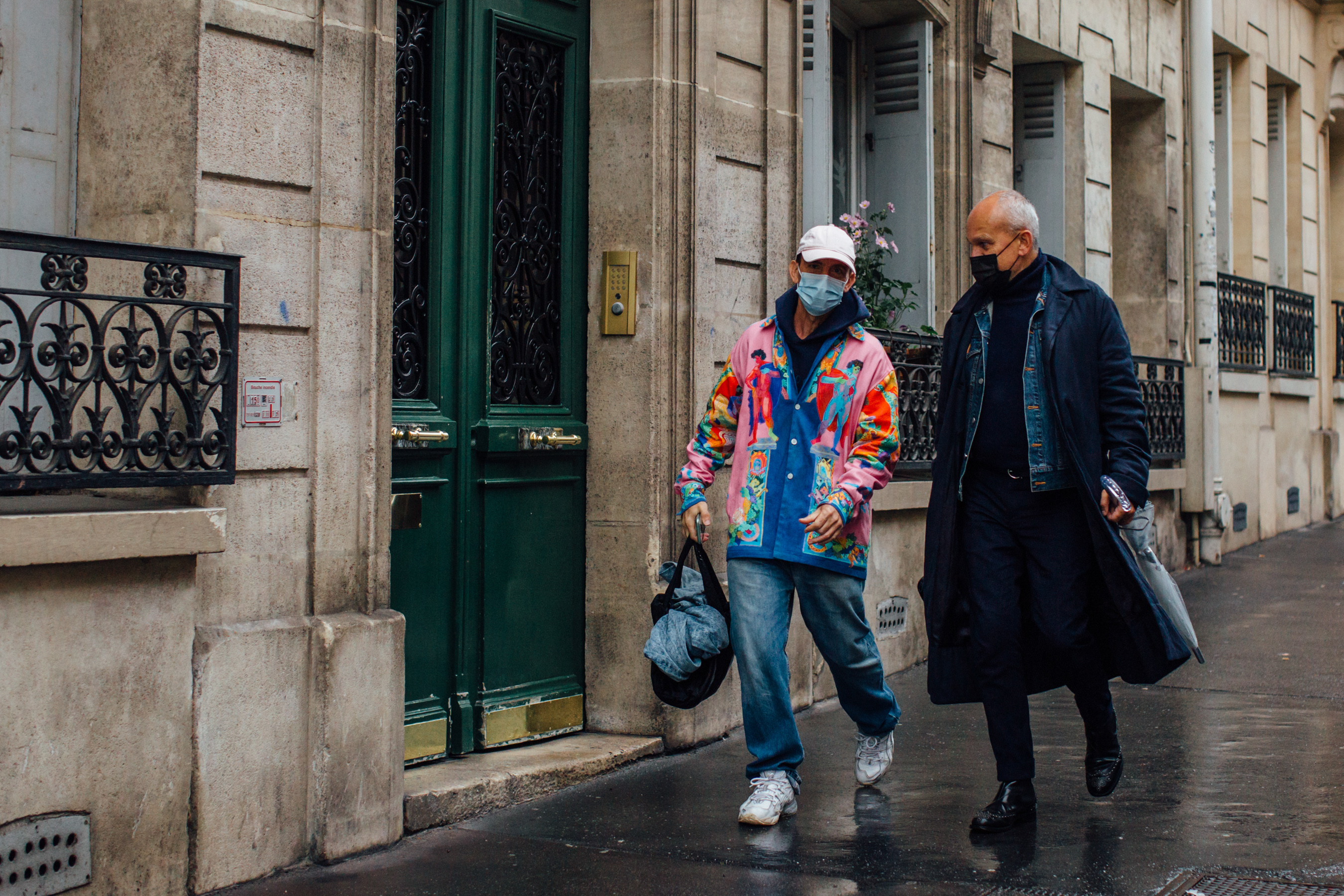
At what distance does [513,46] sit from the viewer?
5.94 meters

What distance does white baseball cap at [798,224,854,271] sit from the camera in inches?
194

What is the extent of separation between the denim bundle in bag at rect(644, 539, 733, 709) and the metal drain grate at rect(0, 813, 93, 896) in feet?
6.16

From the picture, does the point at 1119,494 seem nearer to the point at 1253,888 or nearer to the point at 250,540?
the point at 1253,888

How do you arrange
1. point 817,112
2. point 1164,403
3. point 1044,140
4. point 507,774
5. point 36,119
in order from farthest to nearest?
point 1164,403 < point 1044,140 < point 817,112 < point 507,774 < point 36,119

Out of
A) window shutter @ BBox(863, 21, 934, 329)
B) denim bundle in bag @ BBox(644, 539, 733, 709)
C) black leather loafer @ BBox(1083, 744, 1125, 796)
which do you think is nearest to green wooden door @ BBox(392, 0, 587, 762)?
denim bundle in bag @ BBox(644, 539, 733, 709)

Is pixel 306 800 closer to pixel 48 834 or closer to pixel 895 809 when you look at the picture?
pixel 48 834

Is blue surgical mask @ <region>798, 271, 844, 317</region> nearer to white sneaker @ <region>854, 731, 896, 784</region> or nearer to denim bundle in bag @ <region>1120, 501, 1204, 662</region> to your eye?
denim bundle in bag @ <region>1120, 501, 1204, 662</region>

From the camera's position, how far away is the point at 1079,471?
15.4ft

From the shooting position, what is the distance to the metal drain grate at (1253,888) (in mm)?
4027

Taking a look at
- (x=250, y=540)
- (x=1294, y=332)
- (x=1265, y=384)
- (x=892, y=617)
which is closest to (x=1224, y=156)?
(x=1294, y=332)

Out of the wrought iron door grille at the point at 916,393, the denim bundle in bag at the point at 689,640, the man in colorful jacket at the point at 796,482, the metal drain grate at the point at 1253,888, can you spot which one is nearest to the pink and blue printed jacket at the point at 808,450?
the man in colorful jacket at the point at 796,482

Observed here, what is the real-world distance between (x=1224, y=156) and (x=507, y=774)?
11.2 metres

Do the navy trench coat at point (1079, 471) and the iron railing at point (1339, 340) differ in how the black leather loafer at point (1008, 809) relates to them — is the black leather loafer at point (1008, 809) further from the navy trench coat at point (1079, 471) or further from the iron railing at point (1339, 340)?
the iron railing at point (1339, 340)

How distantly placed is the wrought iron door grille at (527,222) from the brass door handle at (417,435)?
1.26ft
